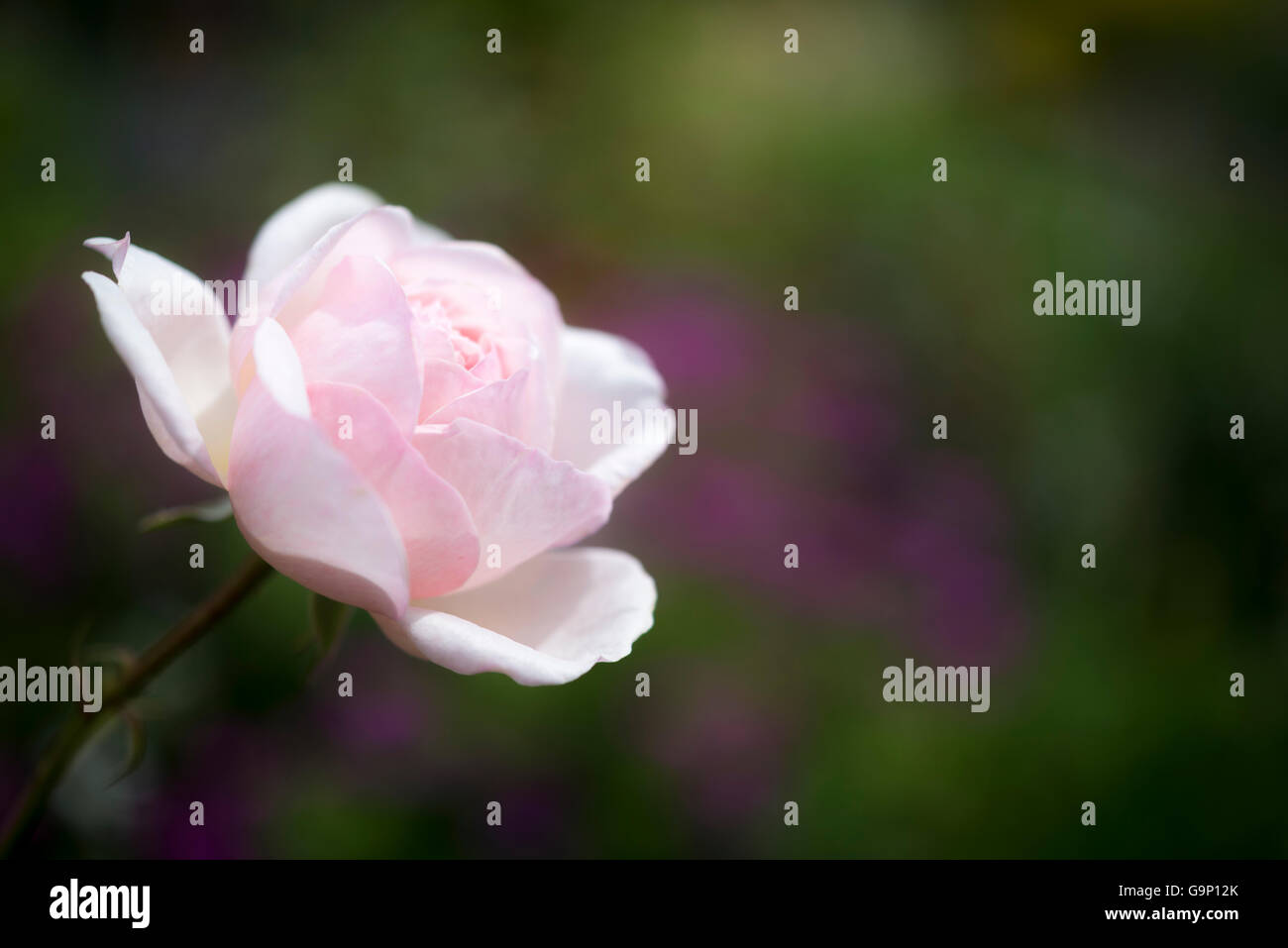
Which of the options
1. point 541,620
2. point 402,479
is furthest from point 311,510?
point 541,620

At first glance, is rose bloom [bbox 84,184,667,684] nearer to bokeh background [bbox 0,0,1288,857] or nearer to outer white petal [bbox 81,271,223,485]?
outer white petal [bbox 81,271,223,485]

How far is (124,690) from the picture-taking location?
546 mm

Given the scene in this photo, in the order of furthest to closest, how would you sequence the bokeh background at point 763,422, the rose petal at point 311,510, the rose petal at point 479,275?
the bokeh background at point 763,422 → the rose petal at point 479,275 → the rose petal at point 311,510

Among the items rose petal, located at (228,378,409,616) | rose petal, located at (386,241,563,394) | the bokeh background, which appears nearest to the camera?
rose petal, located at (228,378,409,616)

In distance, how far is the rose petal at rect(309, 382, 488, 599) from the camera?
19.5 inches

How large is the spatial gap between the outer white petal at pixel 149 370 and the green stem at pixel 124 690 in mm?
71

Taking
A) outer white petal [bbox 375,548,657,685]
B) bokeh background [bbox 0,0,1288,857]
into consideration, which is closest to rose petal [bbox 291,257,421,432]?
outer white petal [bbox 375,548,657,685]

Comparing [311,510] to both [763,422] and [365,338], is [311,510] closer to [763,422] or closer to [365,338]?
[365,338]

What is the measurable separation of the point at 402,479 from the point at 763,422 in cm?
120

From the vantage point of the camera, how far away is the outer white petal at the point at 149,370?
0.48 metres

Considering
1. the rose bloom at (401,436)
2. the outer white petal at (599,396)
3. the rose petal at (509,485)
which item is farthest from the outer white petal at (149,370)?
the outer white petal at (599,396)

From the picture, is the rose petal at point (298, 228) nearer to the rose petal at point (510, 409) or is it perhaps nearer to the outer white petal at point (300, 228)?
the outer white petal at point (300, 228)

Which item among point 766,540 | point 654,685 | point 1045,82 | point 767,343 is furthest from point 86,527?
point 1045,82
